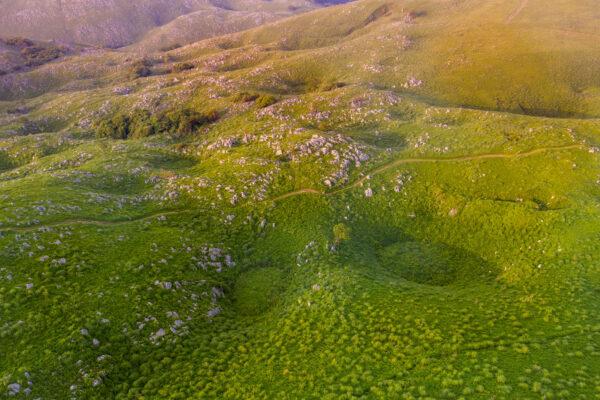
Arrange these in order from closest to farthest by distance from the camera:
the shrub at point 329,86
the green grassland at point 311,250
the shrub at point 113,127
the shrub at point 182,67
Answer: the green grassland at point 311,250 < the shrub at point 113,127 < the shrub at point 329,86 < the shrub at point 182,67

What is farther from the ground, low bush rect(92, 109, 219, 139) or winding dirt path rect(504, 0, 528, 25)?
winding dirt path rect(504, 0, 528, 25)

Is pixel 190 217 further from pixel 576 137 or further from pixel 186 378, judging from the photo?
pixel 576 137

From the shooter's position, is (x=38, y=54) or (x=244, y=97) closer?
(x=244, y=97)

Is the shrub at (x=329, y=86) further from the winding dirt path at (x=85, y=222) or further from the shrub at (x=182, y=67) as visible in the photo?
the shrub at (x=182, y=67)

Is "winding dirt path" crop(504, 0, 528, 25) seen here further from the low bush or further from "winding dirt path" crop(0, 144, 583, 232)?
the low bush

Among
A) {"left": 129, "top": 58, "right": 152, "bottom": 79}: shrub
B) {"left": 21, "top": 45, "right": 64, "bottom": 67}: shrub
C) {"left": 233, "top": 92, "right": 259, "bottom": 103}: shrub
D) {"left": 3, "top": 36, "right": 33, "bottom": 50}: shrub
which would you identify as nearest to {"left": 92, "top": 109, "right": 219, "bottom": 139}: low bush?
{"left": 233, "top": 92, "right": 259, "bottom": 103}: shrub

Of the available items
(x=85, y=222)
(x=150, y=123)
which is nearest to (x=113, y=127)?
(x=150, y=123)

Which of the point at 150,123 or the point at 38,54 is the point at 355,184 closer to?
the point at 150,123

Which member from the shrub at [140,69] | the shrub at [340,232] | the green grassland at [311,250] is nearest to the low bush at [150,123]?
the green grassland at [311,250]

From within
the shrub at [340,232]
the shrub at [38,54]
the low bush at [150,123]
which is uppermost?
the shrub at [38,54]
